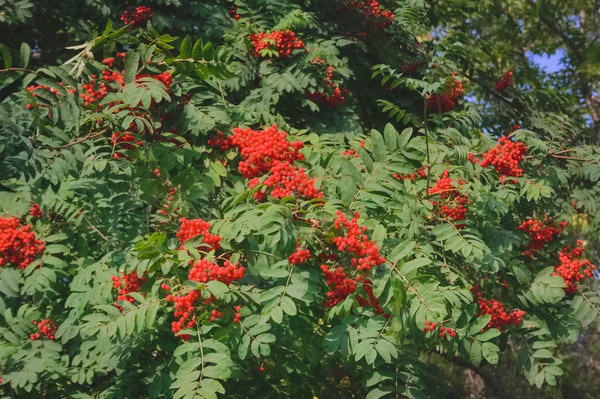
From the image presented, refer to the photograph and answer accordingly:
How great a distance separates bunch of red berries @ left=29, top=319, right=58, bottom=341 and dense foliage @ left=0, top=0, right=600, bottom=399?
10 millimetres

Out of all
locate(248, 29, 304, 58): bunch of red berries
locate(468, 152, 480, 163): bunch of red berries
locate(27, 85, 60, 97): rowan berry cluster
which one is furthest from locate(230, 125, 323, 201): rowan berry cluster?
locate(248, 29, 304, 58): bunch of red berries

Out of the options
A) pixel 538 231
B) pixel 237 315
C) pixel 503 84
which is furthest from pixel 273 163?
pixel 503 84

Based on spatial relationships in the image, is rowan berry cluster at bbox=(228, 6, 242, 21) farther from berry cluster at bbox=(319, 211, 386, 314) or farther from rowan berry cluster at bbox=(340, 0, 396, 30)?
berry cluster at bbox=(319, 211, 386, 314)

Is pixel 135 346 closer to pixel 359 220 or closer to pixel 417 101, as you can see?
pixel 359 220

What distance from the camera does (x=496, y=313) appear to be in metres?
4.70

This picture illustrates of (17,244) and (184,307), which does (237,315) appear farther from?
(17,244)

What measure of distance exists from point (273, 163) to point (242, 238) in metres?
0.55

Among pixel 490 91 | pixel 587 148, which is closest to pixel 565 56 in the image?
pixel 490 91

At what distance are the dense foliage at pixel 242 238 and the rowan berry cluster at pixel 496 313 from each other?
24 millimetres

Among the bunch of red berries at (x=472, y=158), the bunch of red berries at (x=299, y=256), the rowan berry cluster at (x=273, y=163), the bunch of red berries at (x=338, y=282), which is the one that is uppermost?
the bunch of red berries at (x=472, y=158)

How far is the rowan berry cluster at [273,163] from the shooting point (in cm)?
369

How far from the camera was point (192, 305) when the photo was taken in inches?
136

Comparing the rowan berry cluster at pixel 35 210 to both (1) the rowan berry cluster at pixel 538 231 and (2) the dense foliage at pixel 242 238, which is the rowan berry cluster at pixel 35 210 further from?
(1) the rowan berry cluster at pixel 538 231

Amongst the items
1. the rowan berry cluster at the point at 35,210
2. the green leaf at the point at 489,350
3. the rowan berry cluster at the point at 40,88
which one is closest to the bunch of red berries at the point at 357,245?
the green leaf at the point at 489,350
